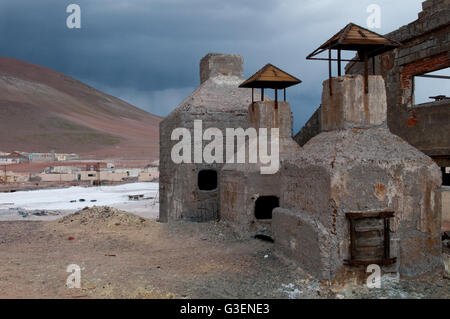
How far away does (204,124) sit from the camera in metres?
12.2

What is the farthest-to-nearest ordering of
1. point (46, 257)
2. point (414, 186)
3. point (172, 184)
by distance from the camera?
point (172, 184) < point (46, 257) < point (414, 186)

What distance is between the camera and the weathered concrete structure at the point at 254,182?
955 cm

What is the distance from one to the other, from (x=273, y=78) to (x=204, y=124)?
298cm

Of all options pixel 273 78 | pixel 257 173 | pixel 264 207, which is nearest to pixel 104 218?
pixel 264 207

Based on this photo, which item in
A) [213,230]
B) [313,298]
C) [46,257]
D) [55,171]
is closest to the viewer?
[313,298]

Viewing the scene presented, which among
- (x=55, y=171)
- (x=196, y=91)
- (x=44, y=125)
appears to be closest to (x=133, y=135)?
(x=44, y=125)

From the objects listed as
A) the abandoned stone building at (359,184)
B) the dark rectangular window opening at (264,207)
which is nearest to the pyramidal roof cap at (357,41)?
the abandoned stone building at (359,184)

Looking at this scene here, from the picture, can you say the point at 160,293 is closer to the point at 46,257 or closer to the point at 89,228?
the point at 46,257

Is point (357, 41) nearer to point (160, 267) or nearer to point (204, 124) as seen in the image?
point (160, 267)

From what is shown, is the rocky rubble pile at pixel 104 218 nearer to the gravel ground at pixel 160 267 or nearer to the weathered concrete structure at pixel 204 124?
the gravel ground at pixel 160 267

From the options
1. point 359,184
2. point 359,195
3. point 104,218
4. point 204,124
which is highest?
point 204,124

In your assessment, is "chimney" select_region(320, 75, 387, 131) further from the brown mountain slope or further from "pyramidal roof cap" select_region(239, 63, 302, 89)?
the brown mountain slope
